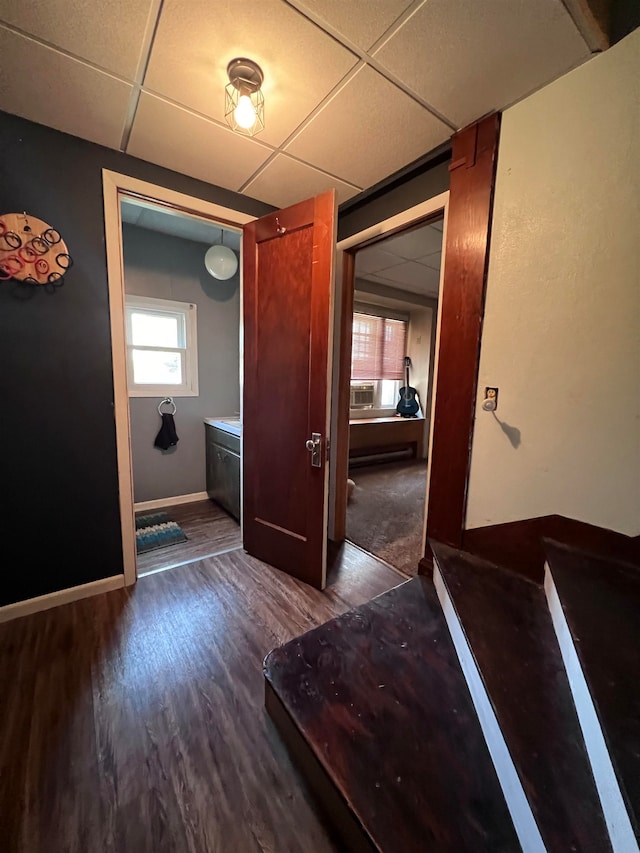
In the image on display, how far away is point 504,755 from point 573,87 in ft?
7.47

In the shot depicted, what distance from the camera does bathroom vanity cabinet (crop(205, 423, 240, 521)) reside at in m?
2.88

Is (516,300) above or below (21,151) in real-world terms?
below

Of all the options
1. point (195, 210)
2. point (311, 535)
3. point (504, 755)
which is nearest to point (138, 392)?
point (195, 210)

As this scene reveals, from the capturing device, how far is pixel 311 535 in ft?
6.62

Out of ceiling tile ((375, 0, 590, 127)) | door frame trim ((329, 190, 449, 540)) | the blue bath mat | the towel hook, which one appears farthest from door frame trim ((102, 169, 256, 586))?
the towel hook

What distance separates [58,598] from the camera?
71.8 inches

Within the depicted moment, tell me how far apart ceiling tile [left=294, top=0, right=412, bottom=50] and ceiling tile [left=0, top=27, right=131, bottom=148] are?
0.85 meters

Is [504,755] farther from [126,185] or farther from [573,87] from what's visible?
[126,185]

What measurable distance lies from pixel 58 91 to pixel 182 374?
7.30 ft

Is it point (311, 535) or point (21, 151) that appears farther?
point (311, 535)

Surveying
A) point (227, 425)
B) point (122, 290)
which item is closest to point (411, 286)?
point (227, 425)

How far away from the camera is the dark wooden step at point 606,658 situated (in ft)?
2.17

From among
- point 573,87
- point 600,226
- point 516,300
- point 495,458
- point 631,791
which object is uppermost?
point 573,87

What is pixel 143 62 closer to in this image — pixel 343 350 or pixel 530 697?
pixel 343 350
